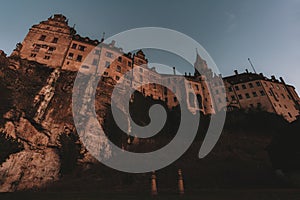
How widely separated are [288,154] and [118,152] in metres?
19.4

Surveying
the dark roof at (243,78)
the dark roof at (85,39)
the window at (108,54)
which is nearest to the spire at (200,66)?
the dark roof at (243,78)

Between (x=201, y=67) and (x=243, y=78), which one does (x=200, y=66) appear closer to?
(x=201, y=67)

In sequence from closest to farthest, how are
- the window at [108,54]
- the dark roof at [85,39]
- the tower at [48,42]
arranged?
1. the tower at [48,42]
2. the window at [108,54]
3. the dark roof at [85,39]

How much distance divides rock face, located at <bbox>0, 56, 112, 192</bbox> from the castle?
569 cm

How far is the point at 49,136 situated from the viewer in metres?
25.0

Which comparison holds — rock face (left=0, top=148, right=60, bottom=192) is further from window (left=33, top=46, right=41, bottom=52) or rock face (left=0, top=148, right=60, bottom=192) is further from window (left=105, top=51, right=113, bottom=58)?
window (left=105, top=51, right=113, bottom=58)

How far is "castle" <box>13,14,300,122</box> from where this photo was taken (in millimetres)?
39969

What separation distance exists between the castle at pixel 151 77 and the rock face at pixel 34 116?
5.69 m

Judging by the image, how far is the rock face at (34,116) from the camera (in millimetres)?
20844

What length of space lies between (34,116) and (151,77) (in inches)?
1248

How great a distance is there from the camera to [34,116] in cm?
2600

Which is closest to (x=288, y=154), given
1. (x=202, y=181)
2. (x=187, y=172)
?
(x=202, y=181)

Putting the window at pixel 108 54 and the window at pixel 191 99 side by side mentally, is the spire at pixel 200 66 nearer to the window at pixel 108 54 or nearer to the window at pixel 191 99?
the window at pixel 191 99

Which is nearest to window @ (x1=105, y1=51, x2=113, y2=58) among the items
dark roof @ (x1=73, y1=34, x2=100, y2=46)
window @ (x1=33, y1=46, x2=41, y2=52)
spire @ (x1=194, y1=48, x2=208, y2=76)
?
dark roof @ (x1=73, y1=34, x2=100, y2=46)
